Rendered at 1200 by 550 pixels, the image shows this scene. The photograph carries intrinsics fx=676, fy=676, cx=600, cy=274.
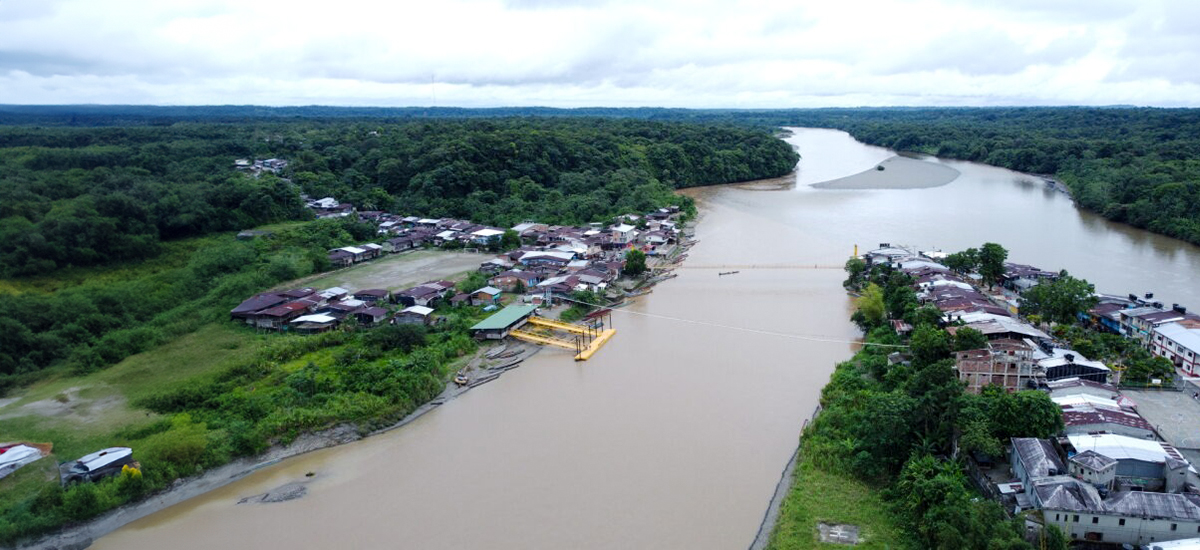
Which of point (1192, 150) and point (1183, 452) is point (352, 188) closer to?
point (1183, 452)

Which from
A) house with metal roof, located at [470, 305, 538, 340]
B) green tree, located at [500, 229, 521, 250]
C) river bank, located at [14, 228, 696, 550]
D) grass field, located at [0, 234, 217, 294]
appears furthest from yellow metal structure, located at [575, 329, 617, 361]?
grass field, located at [0, 234, 217, 294]

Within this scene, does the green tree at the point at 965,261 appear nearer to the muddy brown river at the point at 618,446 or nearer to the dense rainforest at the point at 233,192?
the muddy brown river at the point at 618,446

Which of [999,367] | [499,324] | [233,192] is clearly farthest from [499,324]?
[233,192]

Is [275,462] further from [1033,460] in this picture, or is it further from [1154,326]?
[1154,326]

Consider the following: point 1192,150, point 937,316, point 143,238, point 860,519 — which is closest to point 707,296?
point 937,316

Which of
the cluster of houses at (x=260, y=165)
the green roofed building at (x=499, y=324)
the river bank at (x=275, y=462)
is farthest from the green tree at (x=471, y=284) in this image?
the cluster of houses at (x=260, y=165)
